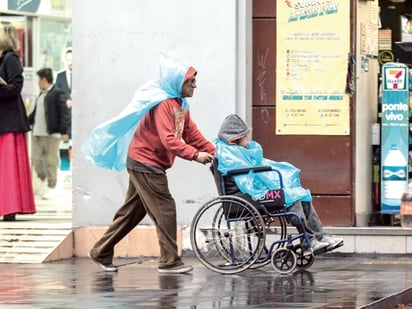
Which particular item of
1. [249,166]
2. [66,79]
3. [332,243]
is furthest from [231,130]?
[66,79]

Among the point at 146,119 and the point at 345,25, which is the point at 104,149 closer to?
the point at 146,119

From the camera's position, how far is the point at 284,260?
459 inches

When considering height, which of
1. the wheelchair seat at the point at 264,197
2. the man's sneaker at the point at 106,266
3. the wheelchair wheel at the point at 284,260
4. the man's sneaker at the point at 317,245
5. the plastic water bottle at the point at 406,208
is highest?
the wheelchair seat at the point at 264,197

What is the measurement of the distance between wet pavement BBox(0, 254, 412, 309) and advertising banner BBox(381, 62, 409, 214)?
119cm

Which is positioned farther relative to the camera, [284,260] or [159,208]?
[159,208]

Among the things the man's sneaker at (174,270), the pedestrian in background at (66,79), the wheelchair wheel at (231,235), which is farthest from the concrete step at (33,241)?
the pedestrian in background at (66,79)

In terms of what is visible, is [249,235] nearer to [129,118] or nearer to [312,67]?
[129,118]

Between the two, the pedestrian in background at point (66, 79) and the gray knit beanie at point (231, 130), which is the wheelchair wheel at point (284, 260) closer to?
the gray knit beanie at point (231, 130)

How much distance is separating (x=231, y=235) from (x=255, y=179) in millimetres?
588

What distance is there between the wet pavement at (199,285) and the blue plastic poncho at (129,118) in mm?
1072

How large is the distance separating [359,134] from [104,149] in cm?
315

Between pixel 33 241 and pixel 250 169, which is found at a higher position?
pixel 250 169

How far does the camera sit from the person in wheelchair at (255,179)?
38.1 feet

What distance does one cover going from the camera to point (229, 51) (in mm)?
13617
